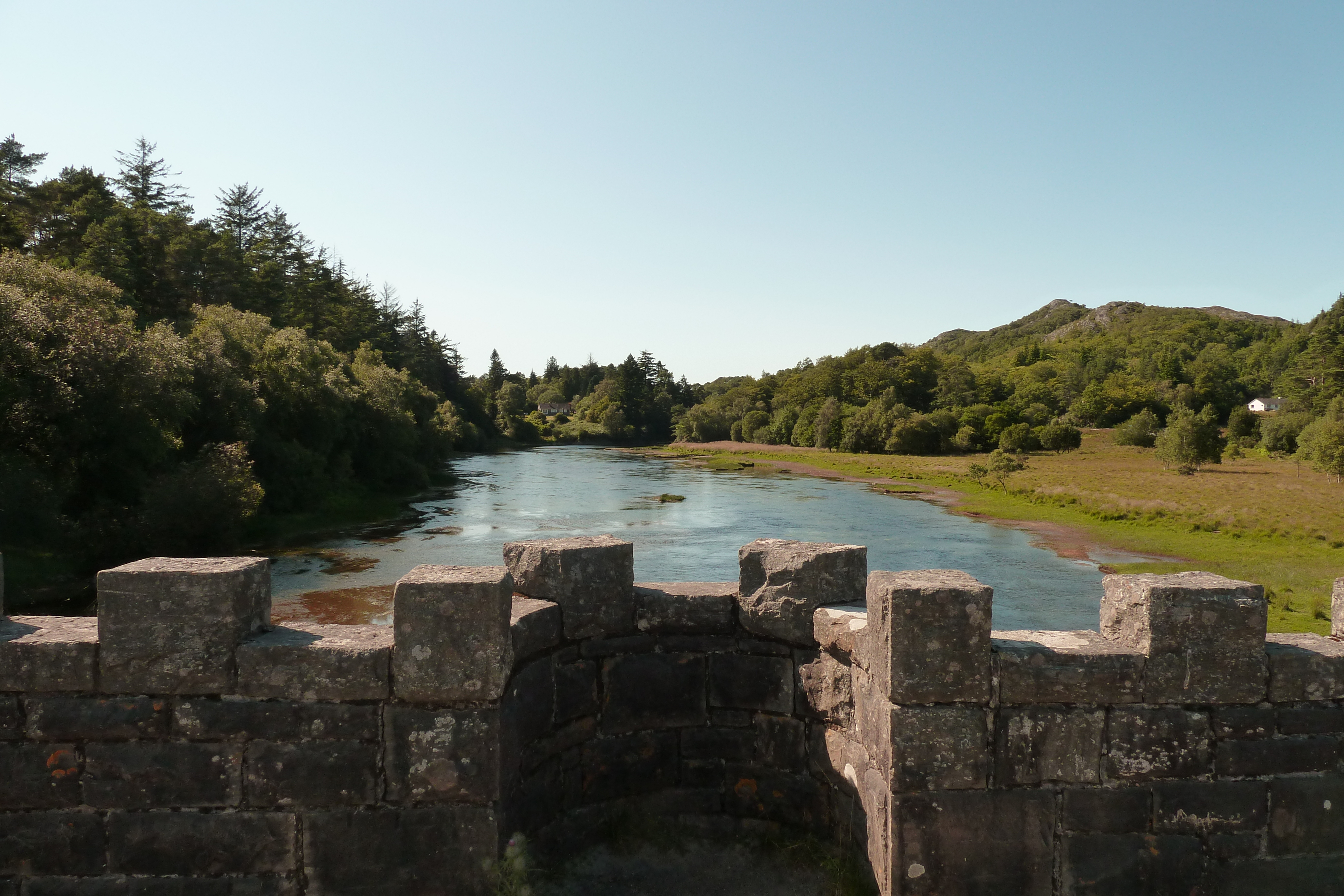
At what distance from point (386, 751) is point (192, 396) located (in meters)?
23.9

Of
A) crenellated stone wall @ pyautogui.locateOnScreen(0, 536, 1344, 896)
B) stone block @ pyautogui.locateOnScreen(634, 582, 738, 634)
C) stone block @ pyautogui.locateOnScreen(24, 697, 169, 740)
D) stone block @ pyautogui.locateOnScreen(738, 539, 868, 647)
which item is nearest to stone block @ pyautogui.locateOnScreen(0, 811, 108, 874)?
crenellated stone wall @ pyautogui.locateOnScreen(0, 536, 1344, 896)

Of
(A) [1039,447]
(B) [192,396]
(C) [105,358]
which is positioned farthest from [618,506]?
(A) [1039,447]

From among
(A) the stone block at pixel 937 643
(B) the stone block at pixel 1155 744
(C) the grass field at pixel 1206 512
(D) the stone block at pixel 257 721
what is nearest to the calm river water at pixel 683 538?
(C) the grass field at pixel 1206 512

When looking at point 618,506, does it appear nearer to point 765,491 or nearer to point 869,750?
point 765,491

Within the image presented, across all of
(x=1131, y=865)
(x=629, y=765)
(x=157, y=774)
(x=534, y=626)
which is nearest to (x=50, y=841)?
(x=157, y=774)

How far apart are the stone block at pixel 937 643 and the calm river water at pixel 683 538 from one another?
13.9 meters

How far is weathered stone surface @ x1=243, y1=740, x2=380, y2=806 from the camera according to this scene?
380 cm

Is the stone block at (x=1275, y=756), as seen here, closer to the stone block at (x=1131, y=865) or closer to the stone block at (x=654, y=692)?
the stone block at (x=1131, y=865)

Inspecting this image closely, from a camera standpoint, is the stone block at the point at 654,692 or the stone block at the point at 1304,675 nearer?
the stone block at the point at 1304,675

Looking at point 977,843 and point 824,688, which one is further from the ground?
point 824,688

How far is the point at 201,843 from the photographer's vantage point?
381 centimetres

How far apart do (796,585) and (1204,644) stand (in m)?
2.04

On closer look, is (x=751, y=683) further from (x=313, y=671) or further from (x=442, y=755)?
(x=313, y=671)

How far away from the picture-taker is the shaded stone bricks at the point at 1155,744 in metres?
3.88
